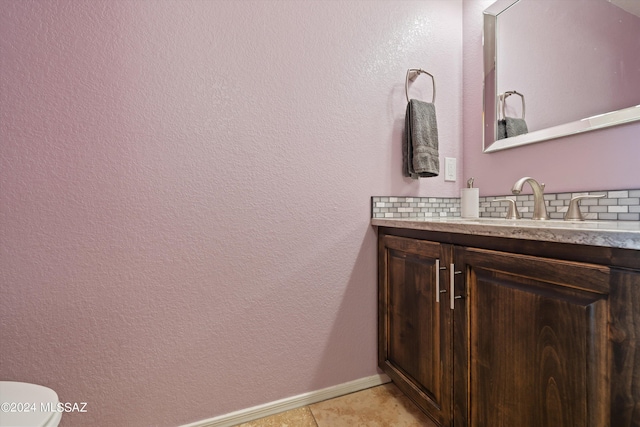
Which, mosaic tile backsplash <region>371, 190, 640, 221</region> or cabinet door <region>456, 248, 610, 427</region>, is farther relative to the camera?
mosaic tile backsplash <region>371, 190, 640, 221</region>

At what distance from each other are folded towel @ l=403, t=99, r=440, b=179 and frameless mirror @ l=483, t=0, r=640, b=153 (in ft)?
0.99

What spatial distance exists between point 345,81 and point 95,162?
106 centimetres

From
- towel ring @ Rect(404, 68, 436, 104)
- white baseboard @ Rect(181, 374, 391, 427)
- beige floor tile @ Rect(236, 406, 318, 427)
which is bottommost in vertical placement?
beige floor tile @ Rect(236, 406, 318, 427)

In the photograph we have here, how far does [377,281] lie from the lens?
4.69ft

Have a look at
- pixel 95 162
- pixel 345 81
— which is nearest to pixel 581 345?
pixel 345 81

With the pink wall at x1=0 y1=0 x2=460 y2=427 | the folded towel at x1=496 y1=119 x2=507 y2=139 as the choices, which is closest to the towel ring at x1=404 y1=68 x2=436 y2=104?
the pink wall at x1=0 y1=0 x2=460 y2=427

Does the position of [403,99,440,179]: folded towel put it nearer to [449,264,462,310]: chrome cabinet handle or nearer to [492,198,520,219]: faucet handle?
[492,198,520,219]: faucet handle

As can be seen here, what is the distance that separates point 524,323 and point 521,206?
2.54ft

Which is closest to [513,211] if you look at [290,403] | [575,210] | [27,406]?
[575,210]

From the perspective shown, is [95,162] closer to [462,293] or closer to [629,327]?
[462,293]

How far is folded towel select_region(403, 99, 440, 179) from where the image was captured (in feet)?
4.53

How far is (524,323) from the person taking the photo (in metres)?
0.72

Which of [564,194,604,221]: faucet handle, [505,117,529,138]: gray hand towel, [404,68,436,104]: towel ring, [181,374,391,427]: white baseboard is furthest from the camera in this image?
[404,68,436,104]: towel ring

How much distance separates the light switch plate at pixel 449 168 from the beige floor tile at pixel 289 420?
4.39ft
